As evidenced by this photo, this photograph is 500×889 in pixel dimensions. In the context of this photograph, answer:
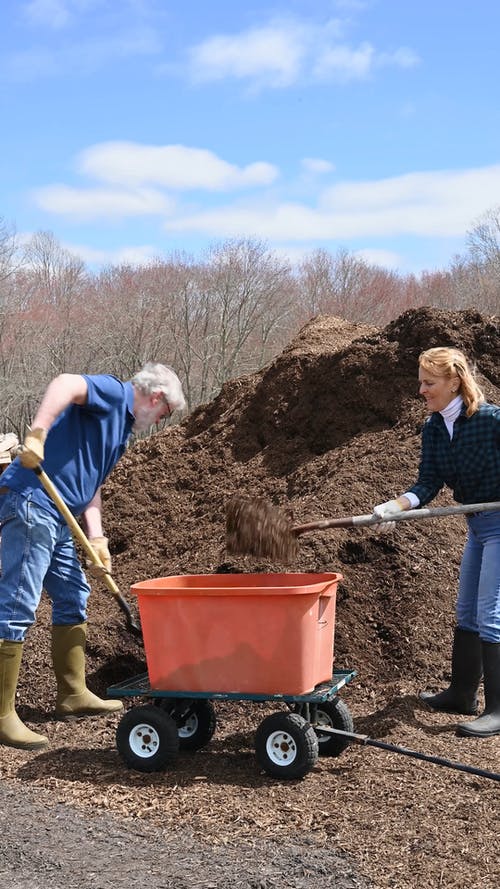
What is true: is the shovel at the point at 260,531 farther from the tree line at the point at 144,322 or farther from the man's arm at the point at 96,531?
the tree line at the point at 144,322

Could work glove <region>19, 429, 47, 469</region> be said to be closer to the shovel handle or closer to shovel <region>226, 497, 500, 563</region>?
shovel <region>226, 497, 500, 563</region>

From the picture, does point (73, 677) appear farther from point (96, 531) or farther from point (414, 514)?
point (414, 514)

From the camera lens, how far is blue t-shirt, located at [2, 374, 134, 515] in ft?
14.5

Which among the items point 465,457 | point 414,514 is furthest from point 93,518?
point 465,457

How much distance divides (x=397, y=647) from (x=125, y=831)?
236 cm

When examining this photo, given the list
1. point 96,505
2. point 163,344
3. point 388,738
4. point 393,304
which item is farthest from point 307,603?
point 393,304

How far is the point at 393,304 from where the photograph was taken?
34.9 metres

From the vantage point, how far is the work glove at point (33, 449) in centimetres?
408

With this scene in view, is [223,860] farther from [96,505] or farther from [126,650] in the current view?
[126,650]

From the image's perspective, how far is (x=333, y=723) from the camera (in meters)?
4.28

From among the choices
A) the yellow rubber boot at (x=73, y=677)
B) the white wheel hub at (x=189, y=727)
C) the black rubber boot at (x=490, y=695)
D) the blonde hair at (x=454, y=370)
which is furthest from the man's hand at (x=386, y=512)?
the yellow rubber boot at (x=73, y=677)

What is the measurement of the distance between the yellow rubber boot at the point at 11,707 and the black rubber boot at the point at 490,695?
6.79ft

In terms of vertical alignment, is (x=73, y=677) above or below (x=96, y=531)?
below

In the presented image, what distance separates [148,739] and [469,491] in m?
1.94
